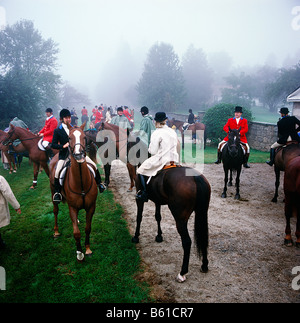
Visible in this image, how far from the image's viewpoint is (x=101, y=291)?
365 cm

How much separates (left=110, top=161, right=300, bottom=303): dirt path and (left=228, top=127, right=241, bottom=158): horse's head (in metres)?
1.58

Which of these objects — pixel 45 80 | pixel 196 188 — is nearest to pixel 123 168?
pixel 196 188

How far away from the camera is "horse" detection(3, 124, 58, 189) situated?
891 cm

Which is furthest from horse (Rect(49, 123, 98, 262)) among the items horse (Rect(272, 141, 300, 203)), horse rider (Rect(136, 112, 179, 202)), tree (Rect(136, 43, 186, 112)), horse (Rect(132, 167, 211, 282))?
tree (Rect(136, 43, 186, 112))

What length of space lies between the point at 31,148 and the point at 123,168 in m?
4.60

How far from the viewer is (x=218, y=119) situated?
1688 centimetres

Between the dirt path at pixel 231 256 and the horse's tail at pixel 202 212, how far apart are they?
1.89 ft

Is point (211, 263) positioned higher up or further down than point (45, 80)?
further down

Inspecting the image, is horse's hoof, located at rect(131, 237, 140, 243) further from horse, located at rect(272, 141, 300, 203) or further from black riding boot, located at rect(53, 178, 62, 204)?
horse, located at rect(272, 141, 300, 203)

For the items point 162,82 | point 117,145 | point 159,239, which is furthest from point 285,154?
point 162,82

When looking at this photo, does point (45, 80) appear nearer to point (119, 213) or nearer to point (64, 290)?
point (119, 213)
